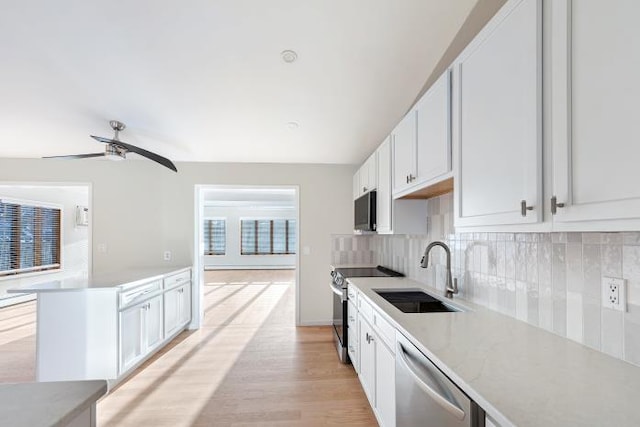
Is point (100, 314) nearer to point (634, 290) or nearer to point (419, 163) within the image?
point (419, 163)

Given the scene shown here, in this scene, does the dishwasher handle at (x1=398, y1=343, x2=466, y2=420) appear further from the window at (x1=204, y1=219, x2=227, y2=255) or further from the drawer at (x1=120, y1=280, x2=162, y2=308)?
the window at (x1=204, y1=219, x2=227, y2=255)

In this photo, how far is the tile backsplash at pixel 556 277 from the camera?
103 centimetres

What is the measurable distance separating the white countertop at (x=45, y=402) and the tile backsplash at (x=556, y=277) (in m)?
1.61

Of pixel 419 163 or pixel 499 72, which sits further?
pixel 419 163

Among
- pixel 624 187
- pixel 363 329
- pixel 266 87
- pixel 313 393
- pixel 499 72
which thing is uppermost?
pixel 266 87

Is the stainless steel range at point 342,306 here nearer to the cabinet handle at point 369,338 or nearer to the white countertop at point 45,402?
the cabinet handle at point 369,338

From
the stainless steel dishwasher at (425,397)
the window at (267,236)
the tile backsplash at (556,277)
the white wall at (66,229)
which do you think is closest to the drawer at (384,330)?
the stainless steel dishwasher at (425,397)

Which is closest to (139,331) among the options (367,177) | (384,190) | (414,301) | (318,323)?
(318,323)

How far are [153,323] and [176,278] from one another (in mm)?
670

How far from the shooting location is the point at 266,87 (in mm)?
2783

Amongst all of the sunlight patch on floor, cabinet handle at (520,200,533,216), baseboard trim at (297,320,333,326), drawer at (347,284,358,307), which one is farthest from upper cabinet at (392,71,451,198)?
baseboard trim at (297,320,333,326)

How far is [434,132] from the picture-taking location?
1762mm

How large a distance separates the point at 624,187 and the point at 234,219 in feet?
34.7

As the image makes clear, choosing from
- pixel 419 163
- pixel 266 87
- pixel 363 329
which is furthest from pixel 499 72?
pixel 266 87
